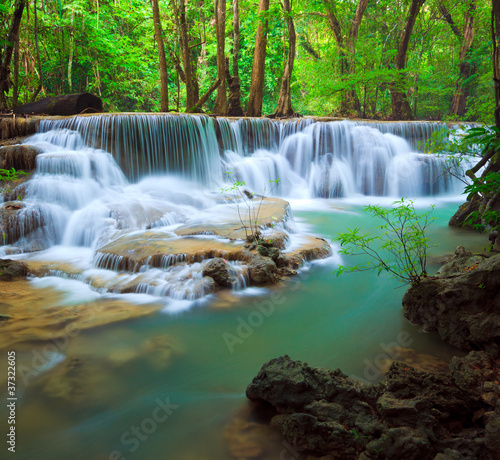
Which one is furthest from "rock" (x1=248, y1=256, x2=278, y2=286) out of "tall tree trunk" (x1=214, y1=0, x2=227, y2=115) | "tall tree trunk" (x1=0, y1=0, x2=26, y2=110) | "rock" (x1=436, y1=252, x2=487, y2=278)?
"tall tree trunk" (x1=214, y1=0, x2=227, y2=115)

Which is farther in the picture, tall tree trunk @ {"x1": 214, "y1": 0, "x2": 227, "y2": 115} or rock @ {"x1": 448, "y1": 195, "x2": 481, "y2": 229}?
tall tree trunk @ {"x1": 214, "y1": 0, "x2": 227, "y2": 115}

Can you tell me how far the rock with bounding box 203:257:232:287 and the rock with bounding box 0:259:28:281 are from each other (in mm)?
2852

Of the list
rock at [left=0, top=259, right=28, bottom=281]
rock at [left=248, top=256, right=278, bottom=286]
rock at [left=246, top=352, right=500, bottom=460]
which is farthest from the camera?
rock at [left=0, top=259, right=28, bottom=281]

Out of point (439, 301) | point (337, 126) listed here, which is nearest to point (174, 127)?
point (337, 126)

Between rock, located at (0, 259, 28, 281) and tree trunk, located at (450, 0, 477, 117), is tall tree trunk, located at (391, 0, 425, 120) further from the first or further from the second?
rock, located at (0, 259, 28, 281)

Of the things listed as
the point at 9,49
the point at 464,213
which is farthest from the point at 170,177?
the point at 464,213

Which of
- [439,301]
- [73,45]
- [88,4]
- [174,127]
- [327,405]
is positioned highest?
[88,4]

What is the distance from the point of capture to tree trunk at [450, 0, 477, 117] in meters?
16.2

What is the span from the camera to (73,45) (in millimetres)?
14742

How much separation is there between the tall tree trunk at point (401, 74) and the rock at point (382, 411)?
14.3 meters

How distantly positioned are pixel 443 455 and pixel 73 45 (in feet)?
57.6

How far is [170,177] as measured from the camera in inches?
432

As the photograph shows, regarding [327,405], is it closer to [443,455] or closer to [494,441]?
[443,455]

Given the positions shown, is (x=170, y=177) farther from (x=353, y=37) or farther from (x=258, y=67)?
(x=353, y=37)
